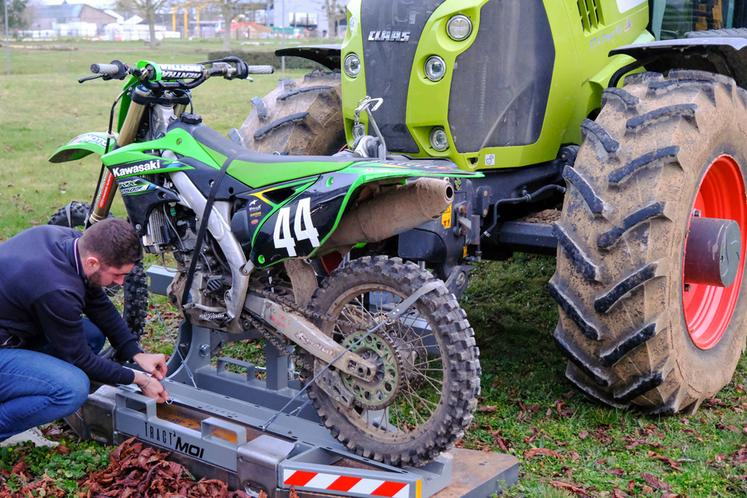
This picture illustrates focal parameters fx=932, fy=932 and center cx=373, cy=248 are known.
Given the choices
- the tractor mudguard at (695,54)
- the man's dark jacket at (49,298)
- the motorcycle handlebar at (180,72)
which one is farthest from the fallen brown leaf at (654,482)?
the motorcycle handlebar at (180,72)

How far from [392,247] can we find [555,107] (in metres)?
1.15

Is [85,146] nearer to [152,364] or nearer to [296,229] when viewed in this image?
[152,364]

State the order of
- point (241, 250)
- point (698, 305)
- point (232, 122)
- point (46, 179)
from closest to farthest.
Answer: point (241, 250) → point (698, 305) → point (46, 179) → point (232, 122)

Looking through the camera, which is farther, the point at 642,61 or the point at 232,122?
the point at 232,122

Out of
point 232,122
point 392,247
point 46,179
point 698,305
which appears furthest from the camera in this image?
point 232,122

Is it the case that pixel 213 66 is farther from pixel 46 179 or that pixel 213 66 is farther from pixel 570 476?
pixel 46 179

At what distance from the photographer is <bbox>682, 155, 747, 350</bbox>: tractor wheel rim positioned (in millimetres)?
4918

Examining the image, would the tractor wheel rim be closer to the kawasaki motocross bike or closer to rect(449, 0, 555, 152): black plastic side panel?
rect(449, 0, 555, 152): black plastic side panel

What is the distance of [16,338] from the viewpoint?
159 inches

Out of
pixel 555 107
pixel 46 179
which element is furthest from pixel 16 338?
pixel 46 179

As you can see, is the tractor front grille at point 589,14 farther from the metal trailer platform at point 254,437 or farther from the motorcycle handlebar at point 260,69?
the metal trailer platform at point 254,437

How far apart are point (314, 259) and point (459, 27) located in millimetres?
1279

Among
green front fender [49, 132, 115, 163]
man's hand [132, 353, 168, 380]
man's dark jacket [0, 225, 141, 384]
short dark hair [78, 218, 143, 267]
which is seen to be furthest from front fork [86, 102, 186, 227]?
man's hand [132, 353, 168, 380]

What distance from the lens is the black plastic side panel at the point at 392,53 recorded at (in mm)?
4375
